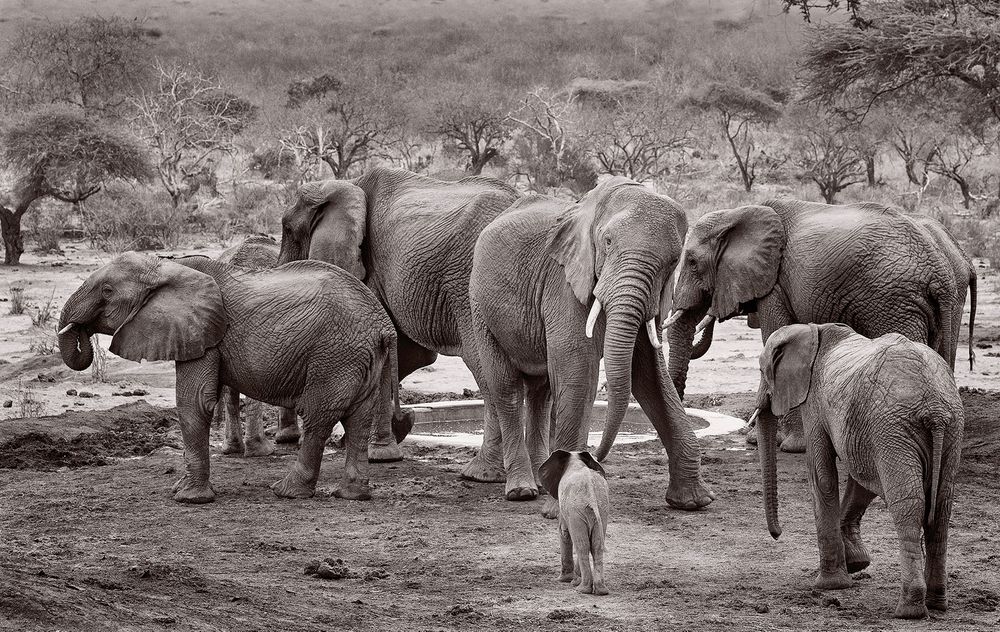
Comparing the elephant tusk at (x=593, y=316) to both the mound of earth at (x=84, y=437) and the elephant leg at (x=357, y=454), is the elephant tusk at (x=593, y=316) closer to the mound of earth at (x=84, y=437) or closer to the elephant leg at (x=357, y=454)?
the elephant leg at (x=357, y=454)

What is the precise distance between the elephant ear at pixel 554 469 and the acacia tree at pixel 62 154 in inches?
718

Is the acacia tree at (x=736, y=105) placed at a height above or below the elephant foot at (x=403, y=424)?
below

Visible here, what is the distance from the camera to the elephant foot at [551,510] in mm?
7148

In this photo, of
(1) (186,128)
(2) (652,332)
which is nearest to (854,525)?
(2) (652,332)

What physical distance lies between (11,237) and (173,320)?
14.4m

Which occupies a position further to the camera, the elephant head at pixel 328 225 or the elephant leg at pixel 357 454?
the elephant head at pixel 328 225

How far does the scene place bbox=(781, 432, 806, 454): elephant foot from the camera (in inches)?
360

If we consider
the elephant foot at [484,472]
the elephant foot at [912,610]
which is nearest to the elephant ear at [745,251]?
the elephant foot at [484,472]

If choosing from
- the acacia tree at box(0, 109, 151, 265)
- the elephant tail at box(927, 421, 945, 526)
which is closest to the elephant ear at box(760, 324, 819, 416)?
the elephant tail at box(927, 421, 945, 526)

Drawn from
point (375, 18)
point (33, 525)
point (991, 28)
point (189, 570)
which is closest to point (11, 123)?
point (991, 28)

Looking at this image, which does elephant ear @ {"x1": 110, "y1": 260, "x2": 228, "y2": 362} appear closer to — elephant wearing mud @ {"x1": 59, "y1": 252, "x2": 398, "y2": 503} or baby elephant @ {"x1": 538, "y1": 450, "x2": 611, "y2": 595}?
elephant wearing mud @ {"x1": 59, "y1": 252, "x2": 398, "y2": 503}

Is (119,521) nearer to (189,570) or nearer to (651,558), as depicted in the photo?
(189,570)

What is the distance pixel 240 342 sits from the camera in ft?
25.1

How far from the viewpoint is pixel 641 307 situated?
6.56 m
